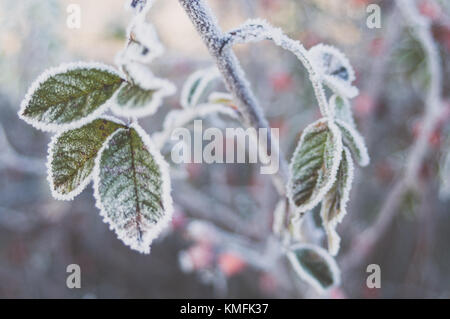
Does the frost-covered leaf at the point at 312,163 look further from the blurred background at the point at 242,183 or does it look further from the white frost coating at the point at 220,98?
the blurred background at the point at 242,183

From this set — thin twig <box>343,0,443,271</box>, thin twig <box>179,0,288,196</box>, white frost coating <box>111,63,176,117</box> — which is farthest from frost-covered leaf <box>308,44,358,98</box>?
thin twig <box>343,0,443,271</box>

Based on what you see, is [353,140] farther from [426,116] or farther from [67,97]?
[426,116]

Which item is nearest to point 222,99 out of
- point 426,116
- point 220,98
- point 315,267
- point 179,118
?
point 220,98

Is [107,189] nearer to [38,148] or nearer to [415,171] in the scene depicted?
[415,171]

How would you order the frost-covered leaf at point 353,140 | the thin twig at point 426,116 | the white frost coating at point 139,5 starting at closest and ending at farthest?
the white frost coating at point 139,5 → the frost-covered leaf at point 353,140 → the thin twig at point 426,116

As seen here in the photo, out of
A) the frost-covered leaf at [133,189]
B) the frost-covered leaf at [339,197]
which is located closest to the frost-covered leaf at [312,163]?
the frost-covered leaf at [339,197]

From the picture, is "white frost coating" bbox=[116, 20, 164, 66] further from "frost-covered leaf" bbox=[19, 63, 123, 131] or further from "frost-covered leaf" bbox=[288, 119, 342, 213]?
"frost-covered leaf" bbox=[288, 119, 342, 213]
